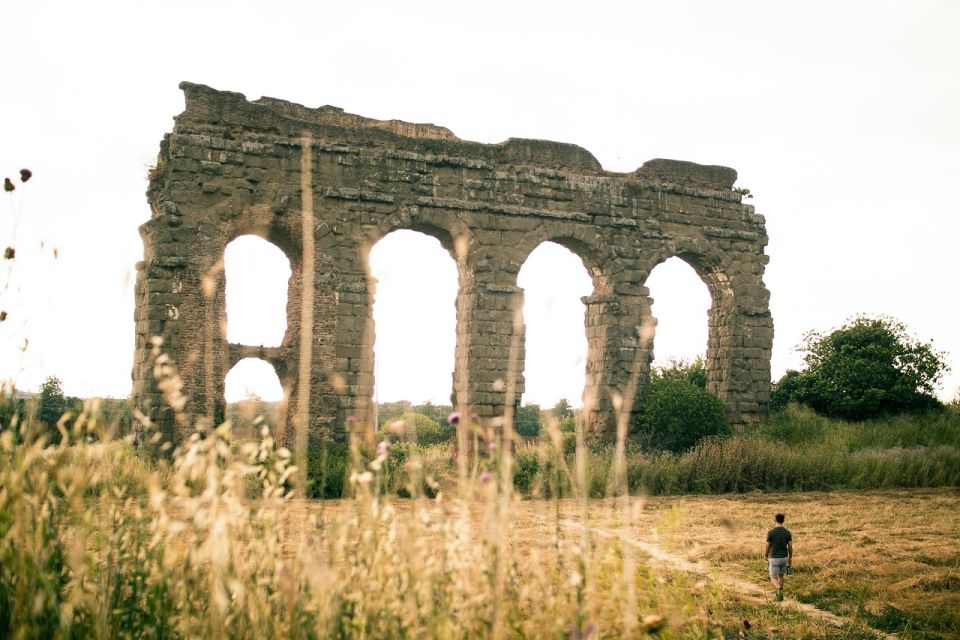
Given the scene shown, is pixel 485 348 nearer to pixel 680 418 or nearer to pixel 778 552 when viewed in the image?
pixel 680 418

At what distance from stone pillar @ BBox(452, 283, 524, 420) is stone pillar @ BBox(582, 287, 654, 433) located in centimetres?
184

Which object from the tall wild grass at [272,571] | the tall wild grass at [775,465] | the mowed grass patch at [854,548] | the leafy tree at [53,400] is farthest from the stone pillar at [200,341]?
the leafy tree at [53,400]

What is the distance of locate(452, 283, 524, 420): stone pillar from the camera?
1555 cm

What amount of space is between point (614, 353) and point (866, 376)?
612 centimetres

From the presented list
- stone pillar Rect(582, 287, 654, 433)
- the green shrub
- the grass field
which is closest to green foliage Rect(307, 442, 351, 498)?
the grass field

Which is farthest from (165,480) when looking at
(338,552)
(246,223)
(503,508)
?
(503,508)

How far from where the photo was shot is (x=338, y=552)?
11.4 ft

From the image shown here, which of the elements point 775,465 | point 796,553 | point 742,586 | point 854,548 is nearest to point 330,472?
point 796,553

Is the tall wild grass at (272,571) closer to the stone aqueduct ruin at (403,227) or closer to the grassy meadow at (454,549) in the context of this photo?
the grassy meadow at (454,549)

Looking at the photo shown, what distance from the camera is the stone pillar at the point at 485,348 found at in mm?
15555

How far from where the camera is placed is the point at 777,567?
738cm

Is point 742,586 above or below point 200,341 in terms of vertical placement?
below

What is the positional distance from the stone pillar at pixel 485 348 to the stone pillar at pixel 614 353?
184cm

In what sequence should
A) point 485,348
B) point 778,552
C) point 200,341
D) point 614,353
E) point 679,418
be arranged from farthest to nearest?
point 614,353 → point 679,418 → point 485,348 → point 200,341 → point 778,552
